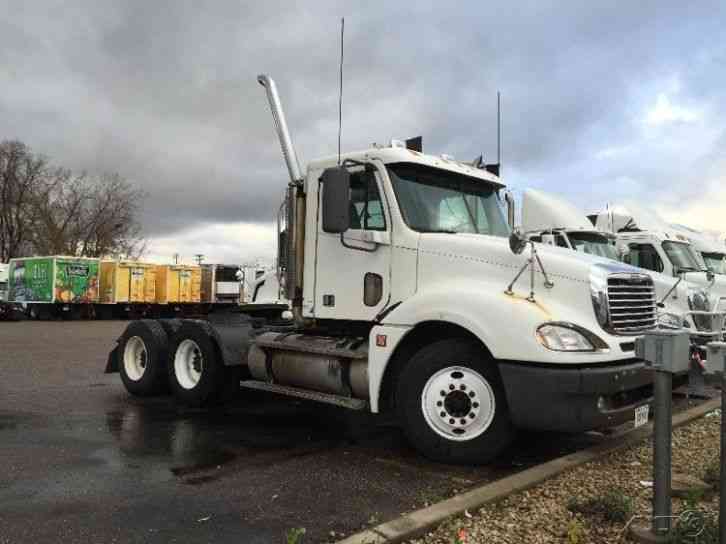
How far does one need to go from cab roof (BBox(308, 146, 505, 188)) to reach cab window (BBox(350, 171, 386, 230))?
210 millimetres

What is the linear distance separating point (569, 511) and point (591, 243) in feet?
27.0

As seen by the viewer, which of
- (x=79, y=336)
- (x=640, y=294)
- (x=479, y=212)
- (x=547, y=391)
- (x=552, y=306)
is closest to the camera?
(x=547, y=391)

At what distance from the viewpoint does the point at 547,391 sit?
4949mm

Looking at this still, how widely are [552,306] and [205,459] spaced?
10.2 ft

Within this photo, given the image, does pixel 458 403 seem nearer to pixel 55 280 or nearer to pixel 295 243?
pixel 295 243

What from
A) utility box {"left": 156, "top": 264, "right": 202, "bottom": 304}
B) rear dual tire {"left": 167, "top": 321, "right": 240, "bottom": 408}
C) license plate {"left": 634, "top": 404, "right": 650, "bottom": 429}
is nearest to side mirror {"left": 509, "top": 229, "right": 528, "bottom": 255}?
license plate {"left": 634, "top": 404, "right": 650, "bottom": 429}

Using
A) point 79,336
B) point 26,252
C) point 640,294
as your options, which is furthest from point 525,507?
point 26,252

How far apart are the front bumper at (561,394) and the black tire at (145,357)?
16.7ft

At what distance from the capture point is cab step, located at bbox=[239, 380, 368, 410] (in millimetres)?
6078

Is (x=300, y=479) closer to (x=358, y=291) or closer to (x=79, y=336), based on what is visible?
(x=358, y=291)

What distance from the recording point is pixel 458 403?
17.8 ft

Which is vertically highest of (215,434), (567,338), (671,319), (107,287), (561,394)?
(107,287)

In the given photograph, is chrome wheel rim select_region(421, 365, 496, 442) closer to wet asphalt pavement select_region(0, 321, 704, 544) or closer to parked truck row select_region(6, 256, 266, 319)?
wet asphalt pavement select_region(0, 321, 704, 544)

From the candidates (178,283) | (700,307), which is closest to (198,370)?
(700,307)
